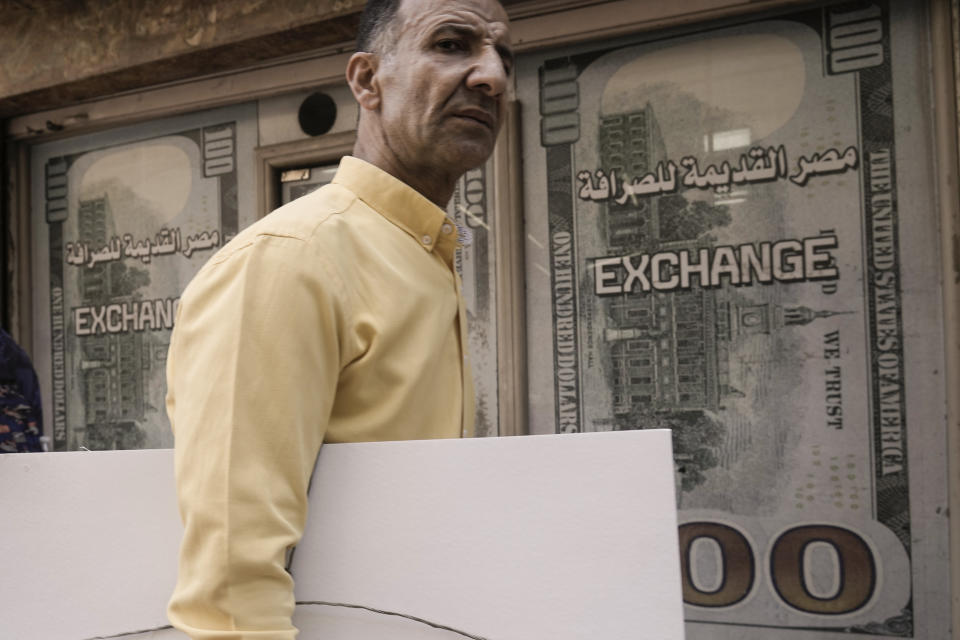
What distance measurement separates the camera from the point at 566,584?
0.70 metres

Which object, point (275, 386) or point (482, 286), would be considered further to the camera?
point (482, 286)

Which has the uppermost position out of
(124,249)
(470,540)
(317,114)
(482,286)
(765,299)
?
(317,114)

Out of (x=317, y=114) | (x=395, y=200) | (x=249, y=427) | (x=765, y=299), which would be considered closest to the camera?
(x=249, y=427)

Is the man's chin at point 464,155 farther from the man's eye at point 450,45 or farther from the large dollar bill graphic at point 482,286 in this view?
the large dollar bill graphic at point 482,286

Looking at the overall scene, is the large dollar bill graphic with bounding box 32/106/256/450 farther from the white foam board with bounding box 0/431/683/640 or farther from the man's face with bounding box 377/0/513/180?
the white foam board with bounding box 0/431/683/640

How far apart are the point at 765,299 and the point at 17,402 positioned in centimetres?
231

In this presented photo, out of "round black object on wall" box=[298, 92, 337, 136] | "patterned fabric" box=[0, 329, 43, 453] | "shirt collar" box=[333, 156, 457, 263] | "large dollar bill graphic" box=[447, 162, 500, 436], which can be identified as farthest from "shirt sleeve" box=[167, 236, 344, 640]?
"round black object on wall" box=[298, 92, 337, 136]

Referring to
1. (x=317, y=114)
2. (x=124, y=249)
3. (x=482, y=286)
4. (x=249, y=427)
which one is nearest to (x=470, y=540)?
(x=249, y=427)

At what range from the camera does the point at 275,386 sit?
2.30 ft

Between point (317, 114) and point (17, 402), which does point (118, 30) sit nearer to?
point (317, 114)

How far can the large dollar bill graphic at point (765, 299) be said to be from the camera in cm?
262

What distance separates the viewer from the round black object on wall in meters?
3.55

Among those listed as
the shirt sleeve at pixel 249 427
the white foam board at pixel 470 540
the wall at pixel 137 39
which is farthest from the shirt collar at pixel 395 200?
the wall at pixel 137 39

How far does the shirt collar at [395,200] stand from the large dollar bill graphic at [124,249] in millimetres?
2849
